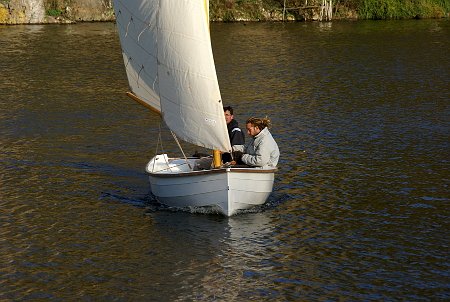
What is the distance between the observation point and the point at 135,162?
110ft

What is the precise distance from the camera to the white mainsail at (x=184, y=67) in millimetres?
25797

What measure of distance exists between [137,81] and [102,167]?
174 inches

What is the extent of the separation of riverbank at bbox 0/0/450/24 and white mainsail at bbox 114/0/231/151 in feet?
190

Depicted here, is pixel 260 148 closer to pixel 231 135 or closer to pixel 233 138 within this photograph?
pixel 233 138

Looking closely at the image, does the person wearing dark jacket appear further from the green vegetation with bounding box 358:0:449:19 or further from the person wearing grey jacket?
the green vegetation with bounding box 358:0:449:19

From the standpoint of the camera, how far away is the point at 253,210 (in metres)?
26.8

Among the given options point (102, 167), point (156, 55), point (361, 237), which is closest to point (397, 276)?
point (361, 237)

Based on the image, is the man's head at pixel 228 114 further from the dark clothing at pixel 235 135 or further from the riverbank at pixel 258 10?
the riverbank at pixel 258 10

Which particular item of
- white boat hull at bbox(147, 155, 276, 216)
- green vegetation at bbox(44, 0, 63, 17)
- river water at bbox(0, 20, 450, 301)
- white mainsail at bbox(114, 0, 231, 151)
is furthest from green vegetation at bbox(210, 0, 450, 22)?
white boat hull at bbox(147, 155, 276, 216)

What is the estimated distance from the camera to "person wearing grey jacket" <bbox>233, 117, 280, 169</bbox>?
26016 millimetres

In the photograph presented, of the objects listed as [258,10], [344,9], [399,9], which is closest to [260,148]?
[258,10]

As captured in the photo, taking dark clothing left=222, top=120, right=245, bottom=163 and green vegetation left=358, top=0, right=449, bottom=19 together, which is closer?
dark clothing left=222, top=120, right=245, bottom=163

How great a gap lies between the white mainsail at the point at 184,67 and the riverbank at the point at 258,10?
190ft

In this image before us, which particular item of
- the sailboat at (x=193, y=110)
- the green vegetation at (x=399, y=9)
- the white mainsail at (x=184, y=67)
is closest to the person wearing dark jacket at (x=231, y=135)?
the sailboat at (x=193, y=110)
